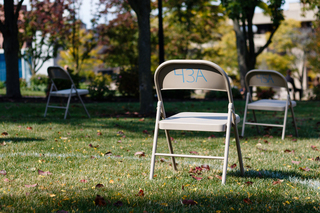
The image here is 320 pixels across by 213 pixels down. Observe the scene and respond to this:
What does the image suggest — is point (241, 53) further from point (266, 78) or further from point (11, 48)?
point (266, 78)

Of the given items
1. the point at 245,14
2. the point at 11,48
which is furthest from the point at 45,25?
the point at 245,14

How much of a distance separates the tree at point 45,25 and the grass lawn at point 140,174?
17.3 m

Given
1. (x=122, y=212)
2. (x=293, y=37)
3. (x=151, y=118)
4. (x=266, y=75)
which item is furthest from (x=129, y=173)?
(x=293, y=37)

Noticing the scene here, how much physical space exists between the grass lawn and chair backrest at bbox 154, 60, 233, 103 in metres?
0.84

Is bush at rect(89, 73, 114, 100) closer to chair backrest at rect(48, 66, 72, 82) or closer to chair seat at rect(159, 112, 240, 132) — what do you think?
chair backrest at rect(48, 66, 72, 82)

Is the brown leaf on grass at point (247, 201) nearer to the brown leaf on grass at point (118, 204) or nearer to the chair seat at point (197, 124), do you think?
the chair seat at point (197, 124)

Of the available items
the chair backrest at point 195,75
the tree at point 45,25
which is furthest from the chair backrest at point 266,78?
the tree at point 45,25

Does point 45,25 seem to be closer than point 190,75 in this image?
No

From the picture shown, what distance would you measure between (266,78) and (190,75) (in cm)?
332

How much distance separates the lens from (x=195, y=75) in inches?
117

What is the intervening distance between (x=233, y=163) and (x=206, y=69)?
1.54 m

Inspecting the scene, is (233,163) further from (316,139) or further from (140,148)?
(316,139)

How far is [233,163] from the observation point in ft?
13.3

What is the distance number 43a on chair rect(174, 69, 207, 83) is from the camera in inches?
117
